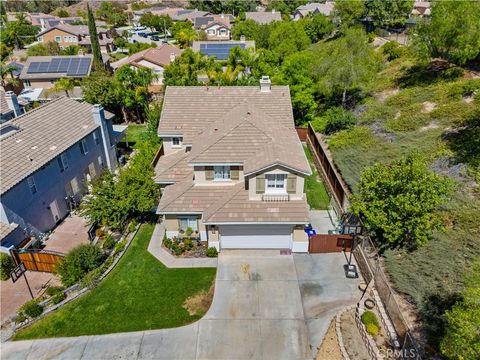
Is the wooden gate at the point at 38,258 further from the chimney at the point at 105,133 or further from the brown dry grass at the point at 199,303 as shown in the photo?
the chimney at the point at 105,133

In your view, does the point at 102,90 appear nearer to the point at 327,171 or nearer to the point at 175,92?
the point at 175,92

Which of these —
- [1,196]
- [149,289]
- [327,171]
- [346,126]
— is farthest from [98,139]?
[346,126]

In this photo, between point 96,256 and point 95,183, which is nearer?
point 96,256

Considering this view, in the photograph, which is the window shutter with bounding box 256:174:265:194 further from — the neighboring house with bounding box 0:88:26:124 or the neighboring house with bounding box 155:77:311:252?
the neighboring house with bounding box 0:88:26:124

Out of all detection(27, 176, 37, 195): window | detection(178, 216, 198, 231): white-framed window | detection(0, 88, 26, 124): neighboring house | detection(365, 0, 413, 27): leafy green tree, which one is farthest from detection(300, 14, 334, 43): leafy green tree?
detection(27, 176, 37, 195): window

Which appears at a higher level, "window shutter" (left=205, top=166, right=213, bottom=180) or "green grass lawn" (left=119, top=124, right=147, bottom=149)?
"window shutter" (left=205, top=166, right=213, bottom=180)
